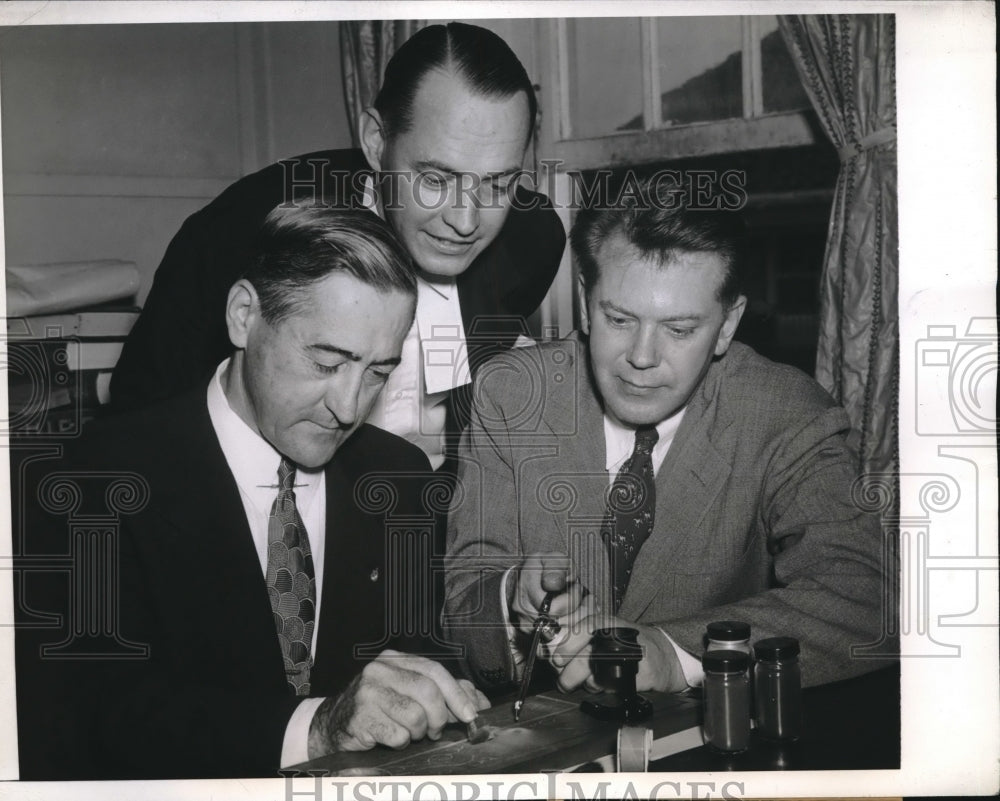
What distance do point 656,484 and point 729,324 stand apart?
0.34 m

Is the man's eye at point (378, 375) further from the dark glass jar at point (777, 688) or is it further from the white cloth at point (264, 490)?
the dark glass jar at point (777, 688)

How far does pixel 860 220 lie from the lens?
1916mm

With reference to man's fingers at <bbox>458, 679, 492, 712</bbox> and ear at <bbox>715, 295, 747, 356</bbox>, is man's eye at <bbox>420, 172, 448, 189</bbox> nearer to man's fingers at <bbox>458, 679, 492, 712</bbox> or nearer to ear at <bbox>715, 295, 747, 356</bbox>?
ear at <bbox>715, 295, 747, 356</bbox>

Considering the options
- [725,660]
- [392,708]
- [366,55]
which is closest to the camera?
[725,660]

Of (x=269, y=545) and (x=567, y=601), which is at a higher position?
(x=269, y=545)

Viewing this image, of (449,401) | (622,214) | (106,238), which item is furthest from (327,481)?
(622,214)

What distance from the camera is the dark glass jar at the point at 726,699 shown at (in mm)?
1729

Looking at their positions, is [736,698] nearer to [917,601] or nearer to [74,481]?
[917,601]

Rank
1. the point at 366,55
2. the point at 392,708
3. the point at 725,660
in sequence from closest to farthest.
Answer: the point at 725,660 < the point at 392,708 < the point at 366,55

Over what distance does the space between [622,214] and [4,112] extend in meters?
1.28

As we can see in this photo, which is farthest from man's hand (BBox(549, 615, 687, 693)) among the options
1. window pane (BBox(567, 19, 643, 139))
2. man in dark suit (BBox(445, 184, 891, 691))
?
window pane (BBox(567, 19, 643, 139))

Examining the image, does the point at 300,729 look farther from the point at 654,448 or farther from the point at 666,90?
the point at 666,90

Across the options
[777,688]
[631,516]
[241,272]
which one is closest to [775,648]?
[777,688]

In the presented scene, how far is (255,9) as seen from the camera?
6.40 ft
